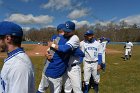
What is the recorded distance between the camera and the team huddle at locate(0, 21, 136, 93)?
10.7ft

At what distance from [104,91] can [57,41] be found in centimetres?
547

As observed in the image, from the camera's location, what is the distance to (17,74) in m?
3.20

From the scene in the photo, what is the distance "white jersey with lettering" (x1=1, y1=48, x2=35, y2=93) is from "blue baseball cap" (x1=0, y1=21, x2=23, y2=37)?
176 mm

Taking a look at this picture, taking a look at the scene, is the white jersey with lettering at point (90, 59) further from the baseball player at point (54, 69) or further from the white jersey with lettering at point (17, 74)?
the white jersey with lettering at point (17, 74)

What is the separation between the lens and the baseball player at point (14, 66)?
322 centimetres

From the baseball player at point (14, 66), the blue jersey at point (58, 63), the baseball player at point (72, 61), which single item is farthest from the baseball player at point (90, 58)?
the baseball player at point (14, 66)

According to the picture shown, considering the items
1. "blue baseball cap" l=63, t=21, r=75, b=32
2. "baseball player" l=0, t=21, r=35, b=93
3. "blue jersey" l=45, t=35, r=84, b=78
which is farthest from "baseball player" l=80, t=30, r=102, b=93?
"baseball player" l=0, t=21, r=35, b=93

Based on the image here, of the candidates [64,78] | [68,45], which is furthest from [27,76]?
[64,78]

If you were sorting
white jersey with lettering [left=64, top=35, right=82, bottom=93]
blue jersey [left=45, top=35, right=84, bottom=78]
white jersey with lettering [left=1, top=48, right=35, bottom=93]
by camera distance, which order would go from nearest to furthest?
white jersey with lettering [left=1, top=48, right=35, bottom=93] < blue jersey [left=45, top=35, right=84, bottom=78] < white jersey with lettering [left=64, top=35, right=82, bottom=93]

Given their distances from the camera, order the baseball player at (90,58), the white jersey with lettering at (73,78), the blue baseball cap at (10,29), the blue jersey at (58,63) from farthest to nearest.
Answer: the baseball player at (90,58)
the white jersey with lettering at (73,78)
the blue jersey at (58,63)
the blue baseball cap at (10,29)

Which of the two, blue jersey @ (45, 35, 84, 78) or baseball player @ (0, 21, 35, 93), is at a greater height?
baseball player @ (0, 21, 35, 93)

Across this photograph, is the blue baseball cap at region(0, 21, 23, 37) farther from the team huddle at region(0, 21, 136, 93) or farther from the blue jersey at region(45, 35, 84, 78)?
the blue jersey at region(45, 35, 84, 78)

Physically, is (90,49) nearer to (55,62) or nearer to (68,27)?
(68,27)

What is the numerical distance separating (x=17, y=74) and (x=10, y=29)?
0.48m
